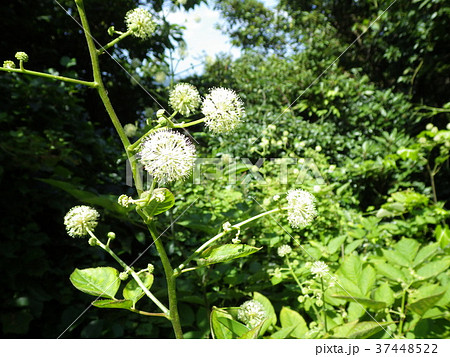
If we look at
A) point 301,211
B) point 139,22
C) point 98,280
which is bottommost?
point 98,280

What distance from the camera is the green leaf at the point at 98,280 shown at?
22.8 inches

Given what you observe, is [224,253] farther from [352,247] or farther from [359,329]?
[352,247]

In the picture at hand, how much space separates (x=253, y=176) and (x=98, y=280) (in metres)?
1.14

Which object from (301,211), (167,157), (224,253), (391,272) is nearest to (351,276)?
(391,272)

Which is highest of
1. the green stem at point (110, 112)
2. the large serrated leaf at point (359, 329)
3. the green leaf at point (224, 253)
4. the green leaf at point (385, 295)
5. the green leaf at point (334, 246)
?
the green stem at point (110, 112)

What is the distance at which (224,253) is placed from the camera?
532 millimetres

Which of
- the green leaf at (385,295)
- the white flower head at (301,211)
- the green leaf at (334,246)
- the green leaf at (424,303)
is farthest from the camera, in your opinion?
the green leaf at (334,246)

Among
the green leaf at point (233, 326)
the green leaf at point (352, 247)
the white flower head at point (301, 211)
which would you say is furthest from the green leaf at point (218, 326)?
the green leaf at point (352, 247)

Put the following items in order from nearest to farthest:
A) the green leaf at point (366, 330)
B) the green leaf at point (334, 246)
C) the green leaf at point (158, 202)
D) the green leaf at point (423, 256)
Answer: the green leaf at point (158, 202), the green leaf at point (366, 330), the green leaf at point (423, 256), the green leaf at point (334, 246)

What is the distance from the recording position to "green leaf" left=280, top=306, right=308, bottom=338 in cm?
94

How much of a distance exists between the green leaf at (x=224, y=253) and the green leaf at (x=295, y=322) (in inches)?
21.0

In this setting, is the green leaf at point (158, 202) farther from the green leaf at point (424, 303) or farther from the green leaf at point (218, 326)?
the green leaf at point (424, 303)

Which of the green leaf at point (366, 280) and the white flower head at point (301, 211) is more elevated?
the white flower head at point (301, 211)
